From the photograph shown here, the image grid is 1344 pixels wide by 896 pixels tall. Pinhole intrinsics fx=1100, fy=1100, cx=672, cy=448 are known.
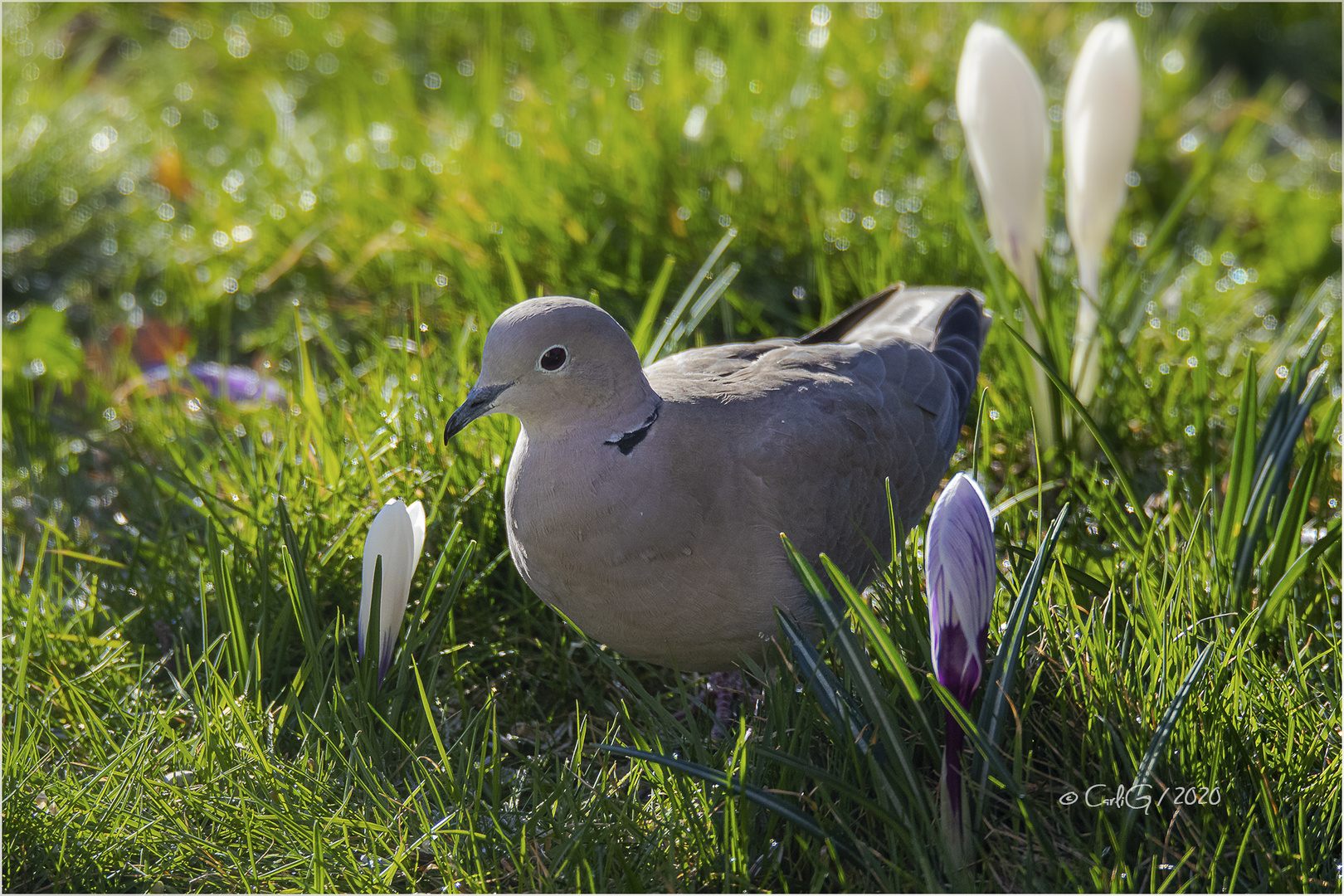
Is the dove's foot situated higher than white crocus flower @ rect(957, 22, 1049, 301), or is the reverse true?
white crocus flower @ rect(957, 22, 1049, 301)

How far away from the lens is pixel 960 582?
1576 mm

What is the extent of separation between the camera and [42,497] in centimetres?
312

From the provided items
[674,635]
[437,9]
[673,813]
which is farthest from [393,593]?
[437,9]

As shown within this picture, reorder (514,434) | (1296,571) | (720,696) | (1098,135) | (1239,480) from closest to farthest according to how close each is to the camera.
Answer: (1296,571) → (1239,480) → (720,696) → (1098,135) → (514,434)

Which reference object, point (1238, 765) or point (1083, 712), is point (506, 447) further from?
point (1238, 765)

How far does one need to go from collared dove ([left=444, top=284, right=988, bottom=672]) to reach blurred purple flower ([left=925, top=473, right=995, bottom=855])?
0.37 m

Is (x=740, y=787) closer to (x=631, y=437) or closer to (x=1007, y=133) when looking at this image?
(x=631, y=437)

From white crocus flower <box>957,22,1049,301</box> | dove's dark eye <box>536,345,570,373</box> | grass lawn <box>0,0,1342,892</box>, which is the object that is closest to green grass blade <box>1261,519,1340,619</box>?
grass lawn <box>0,0,1342,892</box>

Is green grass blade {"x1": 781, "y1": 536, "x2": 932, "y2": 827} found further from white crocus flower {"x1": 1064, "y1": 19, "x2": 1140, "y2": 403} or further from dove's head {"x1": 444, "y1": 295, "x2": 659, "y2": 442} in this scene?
white crocus flower {"x1": 1064, "y1": 19, "x2": 1140, "y2": 403}

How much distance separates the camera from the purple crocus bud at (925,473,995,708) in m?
1.58

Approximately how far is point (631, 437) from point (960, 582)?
75 cm

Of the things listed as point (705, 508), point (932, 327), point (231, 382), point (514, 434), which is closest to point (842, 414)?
point (705, 508)

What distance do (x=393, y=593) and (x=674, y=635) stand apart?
551mm

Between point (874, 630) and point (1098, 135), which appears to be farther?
point (1098, 135)
